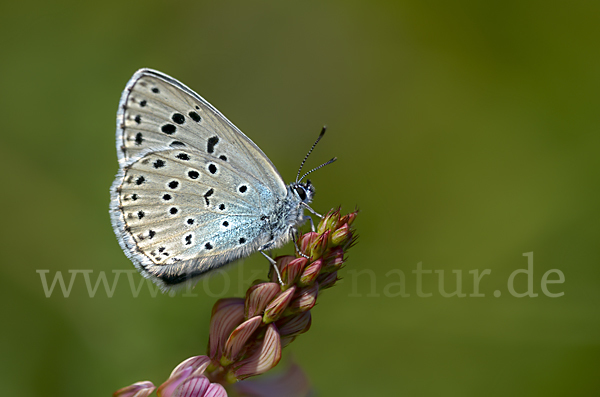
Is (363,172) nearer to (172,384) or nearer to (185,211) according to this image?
(185,211)

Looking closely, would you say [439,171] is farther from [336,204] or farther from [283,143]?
[283,143]

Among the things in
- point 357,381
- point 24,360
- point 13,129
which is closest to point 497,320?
point 357,381

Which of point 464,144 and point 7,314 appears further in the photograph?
point 464,144

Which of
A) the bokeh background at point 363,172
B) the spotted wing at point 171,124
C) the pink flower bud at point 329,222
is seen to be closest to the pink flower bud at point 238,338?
the pink flower bud at point 329,222

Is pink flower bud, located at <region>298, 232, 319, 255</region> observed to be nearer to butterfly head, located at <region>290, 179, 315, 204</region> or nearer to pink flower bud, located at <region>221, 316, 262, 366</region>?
pink flower bud, located at <region>221, 316, 262, 366</region>

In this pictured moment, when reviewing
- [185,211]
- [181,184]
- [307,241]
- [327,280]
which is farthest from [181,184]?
[327,280]

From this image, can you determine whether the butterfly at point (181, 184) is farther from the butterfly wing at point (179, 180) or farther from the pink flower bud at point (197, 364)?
the pink flower bud at point (197, 364)
